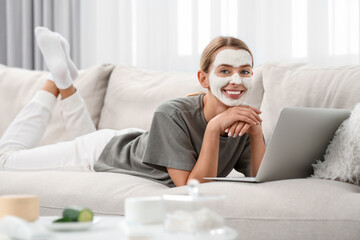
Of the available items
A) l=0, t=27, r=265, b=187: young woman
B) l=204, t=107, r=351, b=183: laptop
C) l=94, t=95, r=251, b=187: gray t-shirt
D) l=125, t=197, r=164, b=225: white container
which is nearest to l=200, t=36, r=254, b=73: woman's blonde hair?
l=0, t=27, r=265, b=187: young woman

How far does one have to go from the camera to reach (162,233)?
0.87m

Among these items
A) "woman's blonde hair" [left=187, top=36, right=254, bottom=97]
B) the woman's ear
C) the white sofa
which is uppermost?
"woman's blonde hair" [left=187, top=36, right=254, bottom=97]

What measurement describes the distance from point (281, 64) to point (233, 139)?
19.9 inches

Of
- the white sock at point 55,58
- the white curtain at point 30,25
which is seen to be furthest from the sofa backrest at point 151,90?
the white curtain at point 30,25

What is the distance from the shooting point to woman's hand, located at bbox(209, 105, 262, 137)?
154cm

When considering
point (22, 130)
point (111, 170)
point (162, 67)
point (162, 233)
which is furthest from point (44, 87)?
point (162, 233)

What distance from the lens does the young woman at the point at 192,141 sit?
1568 millimetres

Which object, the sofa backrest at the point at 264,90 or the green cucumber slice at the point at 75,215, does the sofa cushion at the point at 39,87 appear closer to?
the sofa backrest at the point at 264,90

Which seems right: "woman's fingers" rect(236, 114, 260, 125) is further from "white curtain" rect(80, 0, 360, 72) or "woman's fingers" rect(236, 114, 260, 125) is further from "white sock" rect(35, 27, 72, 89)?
"white curtain" rect(80, 0, 360, 72)

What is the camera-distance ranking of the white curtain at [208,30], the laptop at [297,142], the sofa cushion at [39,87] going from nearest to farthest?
1. the laptop at [297,142]
2. the sofa cushion at [39,87]
3. the white curtain at [208,30]

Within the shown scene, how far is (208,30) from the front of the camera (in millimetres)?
3020

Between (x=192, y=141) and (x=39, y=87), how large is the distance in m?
1.16

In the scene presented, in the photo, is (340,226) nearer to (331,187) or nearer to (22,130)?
(331,187)

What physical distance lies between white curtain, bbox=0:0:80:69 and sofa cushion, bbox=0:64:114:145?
87cm
